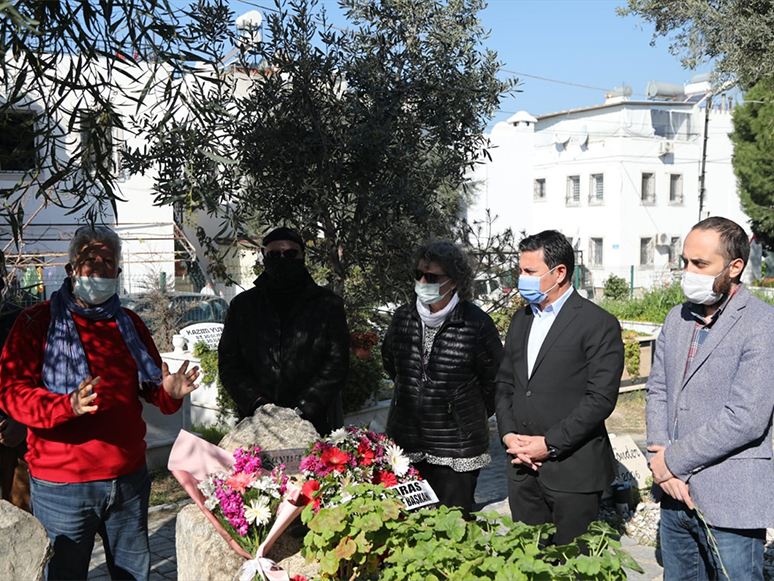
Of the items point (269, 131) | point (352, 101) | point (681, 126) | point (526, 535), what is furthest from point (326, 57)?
point (681, 126)

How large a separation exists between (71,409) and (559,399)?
2306mm

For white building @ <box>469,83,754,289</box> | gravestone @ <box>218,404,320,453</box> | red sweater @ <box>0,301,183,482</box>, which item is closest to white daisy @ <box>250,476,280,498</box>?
gravestone @ <box>218,404,320,453</box>

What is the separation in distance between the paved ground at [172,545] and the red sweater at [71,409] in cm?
197

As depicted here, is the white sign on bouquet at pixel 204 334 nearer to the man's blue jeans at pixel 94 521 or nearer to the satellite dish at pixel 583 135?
the man's blue jeans at pixel 94 521

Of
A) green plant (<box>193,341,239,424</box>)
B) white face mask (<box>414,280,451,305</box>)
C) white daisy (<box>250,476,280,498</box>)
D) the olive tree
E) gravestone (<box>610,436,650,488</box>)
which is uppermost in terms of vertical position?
the olive tree

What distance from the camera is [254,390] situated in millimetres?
4301

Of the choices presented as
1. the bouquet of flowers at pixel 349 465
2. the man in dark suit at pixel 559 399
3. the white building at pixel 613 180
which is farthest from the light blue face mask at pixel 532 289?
the white building at pixel 613 180

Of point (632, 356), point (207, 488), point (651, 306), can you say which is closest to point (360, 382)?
point (207, 488)

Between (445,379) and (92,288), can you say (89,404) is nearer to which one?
(92,288)

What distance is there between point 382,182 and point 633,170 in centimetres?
3499

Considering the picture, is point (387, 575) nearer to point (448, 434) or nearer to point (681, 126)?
point (448, 434)

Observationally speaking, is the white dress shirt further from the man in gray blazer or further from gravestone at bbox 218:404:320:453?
gravestone at bbox 218:404:320:453

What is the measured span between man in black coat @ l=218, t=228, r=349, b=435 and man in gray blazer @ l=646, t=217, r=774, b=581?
183 cm

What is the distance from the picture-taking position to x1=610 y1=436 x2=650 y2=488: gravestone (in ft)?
21.4
